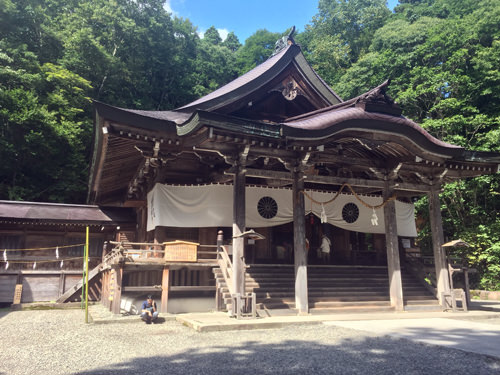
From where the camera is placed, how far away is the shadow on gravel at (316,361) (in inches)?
181

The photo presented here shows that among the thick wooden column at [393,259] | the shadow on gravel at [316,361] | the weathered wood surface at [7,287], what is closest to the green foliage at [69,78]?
the weathered wood surface at [7,287]

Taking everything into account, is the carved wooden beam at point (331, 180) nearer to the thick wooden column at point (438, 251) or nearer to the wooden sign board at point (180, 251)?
the thick wooden column at point (438, 251)

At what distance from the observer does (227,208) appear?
39.6 feet

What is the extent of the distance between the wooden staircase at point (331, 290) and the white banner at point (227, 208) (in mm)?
1655

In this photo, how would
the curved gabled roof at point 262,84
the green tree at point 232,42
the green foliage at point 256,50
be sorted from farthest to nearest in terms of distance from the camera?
the green tree at point 232,42
the green foliage at point 256,50
the curved gabled roof at point 262,84

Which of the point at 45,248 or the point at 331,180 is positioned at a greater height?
the point at 331,180

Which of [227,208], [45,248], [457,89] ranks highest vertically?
[457,89]

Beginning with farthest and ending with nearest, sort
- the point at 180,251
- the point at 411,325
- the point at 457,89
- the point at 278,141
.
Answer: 1. the point at 457,89
2. the point at 180,251
3. the point at 278,141
4. the point at 411,325

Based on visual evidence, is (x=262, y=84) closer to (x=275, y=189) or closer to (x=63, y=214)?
(x=275, y=189)

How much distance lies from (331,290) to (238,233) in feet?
12.3

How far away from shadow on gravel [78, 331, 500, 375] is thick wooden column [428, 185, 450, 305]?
21.3ft

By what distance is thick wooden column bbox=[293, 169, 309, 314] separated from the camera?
9.80m

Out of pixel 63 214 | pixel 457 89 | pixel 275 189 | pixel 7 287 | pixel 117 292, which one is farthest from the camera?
pixel 457 89

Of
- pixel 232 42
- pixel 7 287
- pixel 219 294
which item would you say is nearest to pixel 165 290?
pixel 219 294
